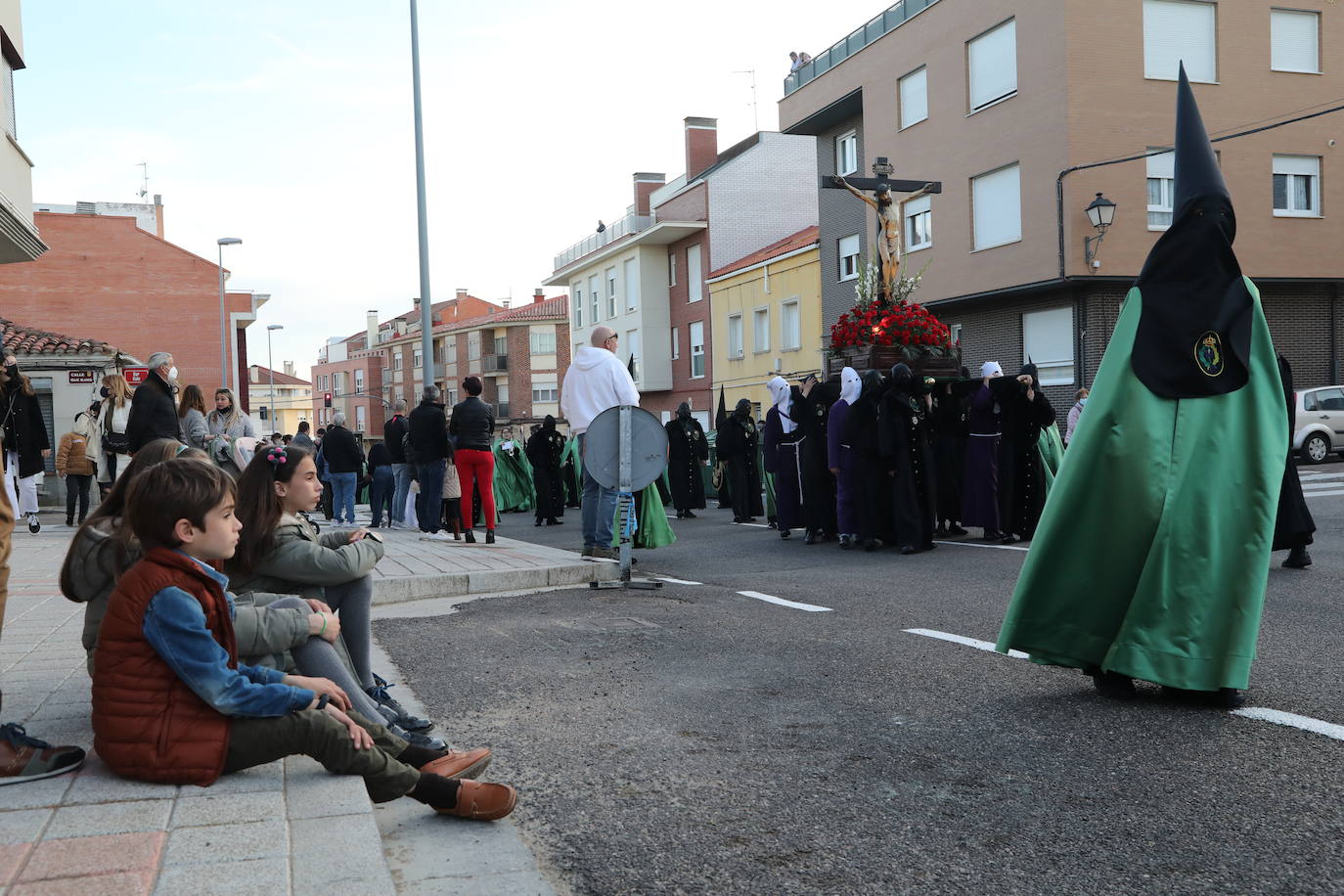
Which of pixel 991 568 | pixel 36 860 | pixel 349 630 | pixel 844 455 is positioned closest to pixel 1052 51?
pixel 844 455

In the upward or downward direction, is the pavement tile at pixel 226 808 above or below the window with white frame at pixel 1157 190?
below

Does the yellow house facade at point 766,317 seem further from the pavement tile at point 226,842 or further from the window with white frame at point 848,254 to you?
the pavement tile at point 226,842

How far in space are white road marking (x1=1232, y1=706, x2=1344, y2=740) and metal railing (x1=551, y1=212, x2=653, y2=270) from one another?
48.4m

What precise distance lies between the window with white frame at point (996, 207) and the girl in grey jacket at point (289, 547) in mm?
25515

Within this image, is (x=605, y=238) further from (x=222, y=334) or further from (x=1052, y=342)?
(x=1052, y=342)

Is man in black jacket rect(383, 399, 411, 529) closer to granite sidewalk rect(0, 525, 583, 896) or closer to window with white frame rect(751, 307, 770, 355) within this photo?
granite sidewalk rect(0, 525, 583, 896)

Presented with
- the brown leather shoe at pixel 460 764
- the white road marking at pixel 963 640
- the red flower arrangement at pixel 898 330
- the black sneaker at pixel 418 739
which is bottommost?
the white road marking at pixel 963 640

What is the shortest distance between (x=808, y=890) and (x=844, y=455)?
1028 cm

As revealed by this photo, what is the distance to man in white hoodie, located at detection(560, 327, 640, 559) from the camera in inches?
436

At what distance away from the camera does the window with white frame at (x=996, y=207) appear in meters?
28.3

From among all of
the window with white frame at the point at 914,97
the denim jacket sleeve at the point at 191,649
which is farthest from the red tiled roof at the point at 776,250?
the denim jacket sleeve at the point at 191,649

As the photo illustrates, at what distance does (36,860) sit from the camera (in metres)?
2.95

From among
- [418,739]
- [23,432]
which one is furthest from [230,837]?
[23,432]

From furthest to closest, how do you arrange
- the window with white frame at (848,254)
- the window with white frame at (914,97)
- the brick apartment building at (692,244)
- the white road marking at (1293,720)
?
the brick apartment building at (692,244)
the window with white frame at (848,254)
the window with white frame at (914,97)
the white road marking at (1293,720)
